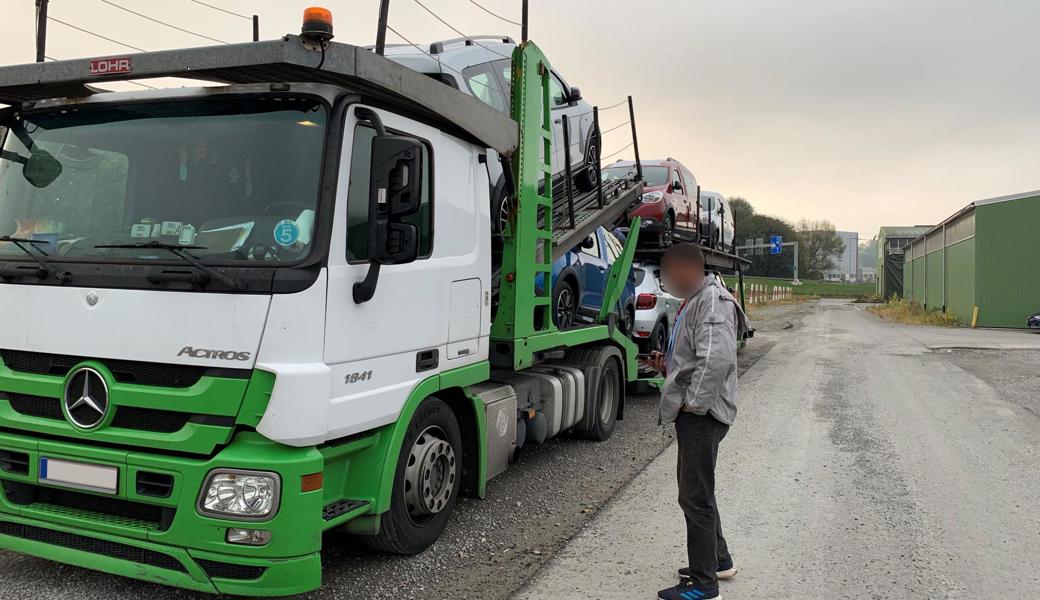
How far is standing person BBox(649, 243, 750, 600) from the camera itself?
3533 mm

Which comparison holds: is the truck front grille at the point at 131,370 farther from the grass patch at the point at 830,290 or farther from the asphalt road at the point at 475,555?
the grass patch at the point at 830,290

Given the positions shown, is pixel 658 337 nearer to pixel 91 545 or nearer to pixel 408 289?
pixel 408 289

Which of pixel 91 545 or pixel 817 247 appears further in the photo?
pixel 817 247

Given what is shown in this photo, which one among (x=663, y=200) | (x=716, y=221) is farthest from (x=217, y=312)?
(x=716, y=221)

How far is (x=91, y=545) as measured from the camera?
3312 millimetres

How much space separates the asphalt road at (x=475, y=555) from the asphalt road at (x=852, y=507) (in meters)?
0.20

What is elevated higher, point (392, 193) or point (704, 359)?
point (392, 193)

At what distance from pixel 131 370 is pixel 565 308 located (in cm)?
427

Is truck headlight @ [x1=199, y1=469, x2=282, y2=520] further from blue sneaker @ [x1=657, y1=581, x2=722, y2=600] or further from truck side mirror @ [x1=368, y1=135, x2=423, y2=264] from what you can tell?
blue sneaker @ [x1=657, y1=581, x2=722, y2=600]

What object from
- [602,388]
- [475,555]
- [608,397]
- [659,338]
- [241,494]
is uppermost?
[659,338]

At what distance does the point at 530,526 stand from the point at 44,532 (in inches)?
111

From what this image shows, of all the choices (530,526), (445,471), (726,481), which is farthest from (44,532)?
(726,481)

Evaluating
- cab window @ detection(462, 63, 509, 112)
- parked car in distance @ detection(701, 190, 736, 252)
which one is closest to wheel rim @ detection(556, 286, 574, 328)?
cab window @ detection(462, 63, 509, 112)

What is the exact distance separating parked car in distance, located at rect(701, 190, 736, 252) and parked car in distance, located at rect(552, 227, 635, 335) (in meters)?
5.54
